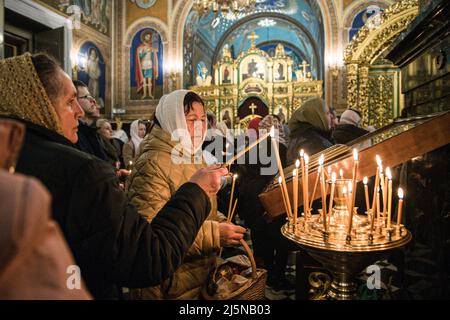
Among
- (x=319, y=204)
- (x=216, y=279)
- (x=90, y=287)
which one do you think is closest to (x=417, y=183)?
(x=319, y=204)

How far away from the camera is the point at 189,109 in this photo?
63.0 inches

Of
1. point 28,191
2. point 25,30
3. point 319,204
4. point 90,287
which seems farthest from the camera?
point 25,30

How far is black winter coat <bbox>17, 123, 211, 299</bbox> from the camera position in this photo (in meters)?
0.73

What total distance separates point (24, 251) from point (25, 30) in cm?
929

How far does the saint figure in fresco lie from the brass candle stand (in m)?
11.6

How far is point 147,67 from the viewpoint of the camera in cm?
1205

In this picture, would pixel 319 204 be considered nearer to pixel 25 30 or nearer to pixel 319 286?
pixel 319 286

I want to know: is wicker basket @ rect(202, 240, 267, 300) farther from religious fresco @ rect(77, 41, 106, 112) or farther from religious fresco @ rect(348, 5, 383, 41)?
religious fresco @ rect(348, 5, 383, 41)

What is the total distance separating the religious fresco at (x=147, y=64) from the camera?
12047mm

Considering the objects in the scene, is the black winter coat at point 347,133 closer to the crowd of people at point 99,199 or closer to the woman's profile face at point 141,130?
the crowd of people at point 99,199

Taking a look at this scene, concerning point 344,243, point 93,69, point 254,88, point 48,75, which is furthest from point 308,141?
point 254,88

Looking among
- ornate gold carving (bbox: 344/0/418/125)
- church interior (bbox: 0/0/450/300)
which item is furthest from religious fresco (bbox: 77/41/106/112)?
ornate gold carving (bbox: 344/0/418/125)

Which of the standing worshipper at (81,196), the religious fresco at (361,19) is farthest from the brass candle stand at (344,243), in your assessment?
the religious fresco at (361,19)

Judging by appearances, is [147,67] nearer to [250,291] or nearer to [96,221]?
[250,291]
